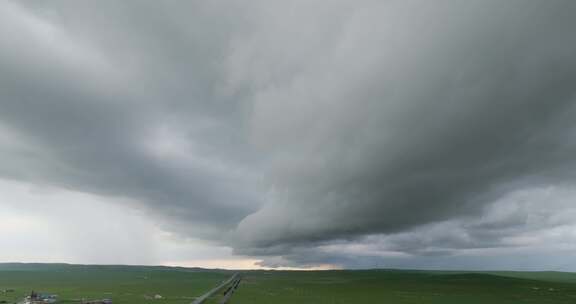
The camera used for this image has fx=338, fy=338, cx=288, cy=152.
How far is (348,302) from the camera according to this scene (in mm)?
80500

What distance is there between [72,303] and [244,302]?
127 feet

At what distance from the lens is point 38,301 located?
236 feet

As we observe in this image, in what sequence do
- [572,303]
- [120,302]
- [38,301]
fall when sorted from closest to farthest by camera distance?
[38,301]
[120,302]
[572,303]

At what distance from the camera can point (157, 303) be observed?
74.8m

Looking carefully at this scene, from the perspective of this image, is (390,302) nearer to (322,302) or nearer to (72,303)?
(322,302)

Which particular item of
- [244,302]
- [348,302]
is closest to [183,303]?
[244,302]

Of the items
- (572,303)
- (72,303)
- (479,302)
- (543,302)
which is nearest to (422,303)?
(479,302)

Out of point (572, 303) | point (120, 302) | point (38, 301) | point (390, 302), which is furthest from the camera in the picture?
point (572, 303)

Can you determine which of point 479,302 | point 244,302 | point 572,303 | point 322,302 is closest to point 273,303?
point 244,302

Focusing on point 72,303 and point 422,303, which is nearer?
point 72,303

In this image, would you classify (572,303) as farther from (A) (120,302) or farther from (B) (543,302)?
(A) (120,302)

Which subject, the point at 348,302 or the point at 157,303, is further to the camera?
the point at 348,302

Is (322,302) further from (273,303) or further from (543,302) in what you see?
(543,302)

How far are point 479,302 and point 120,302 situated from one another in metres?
91.8
